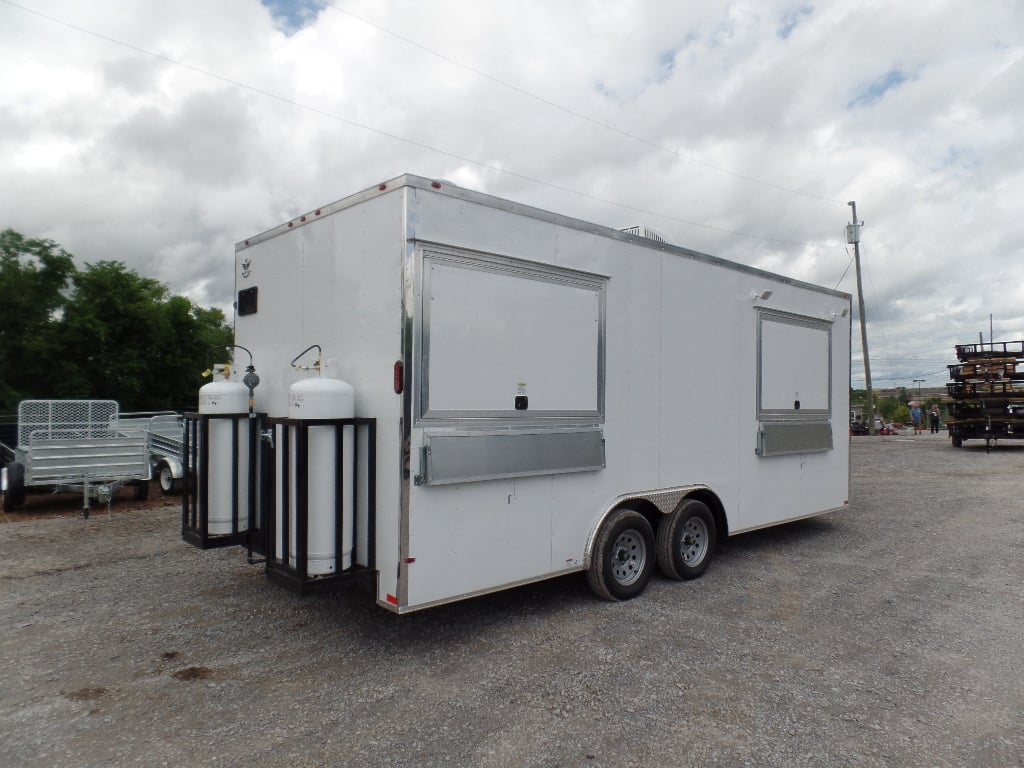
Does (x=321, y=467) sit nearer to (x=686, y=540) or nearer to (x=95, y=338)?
(x=686, y=540)

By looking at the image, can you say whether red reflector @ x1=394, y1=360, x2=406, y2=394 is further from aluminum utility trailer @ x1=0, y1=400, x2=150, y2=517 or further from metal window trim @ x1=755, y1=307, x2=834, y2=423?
aluminum utility trailer @ x1=0, y1=400, x2=150, y2=517

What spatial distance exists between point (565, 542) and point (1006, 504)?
8.87m

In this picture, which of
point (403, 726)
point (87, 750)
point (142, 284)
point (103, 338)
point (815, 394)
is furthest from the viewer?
point (142, 284)

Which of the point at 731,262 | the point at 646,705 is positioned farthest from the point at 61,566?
the point at 731,262

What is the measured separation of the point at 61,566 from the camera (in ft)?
20.7

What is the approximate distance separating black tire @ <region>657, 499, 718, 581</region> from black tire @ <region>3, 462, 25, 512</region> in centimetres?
884

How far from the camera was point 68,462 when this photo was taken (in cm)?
880

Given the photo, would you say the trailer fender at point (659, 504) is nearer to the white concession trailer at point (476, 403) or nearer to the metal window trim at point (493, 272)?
the white concession trailer at point (476, 403)

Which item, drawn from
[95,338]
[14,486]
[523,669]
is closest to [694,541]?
[523,669]

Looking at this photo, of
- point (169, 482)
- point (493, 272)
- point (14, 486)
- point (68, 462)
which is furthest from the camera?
point (169, 482)

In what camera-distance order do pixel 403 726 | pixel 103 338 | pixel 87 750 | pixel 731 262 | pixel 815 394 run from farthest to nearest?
pixel 103 338 → pixel 815 394 → pixel 731 262 → pixel 403 726 → pixel 87 750

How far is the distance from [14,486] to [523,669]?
869 centimetres

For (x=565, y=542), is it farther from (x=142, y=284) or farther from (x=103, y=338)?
(x=142, y=284)

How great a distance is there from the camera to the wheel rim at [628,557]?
16.9 ft
